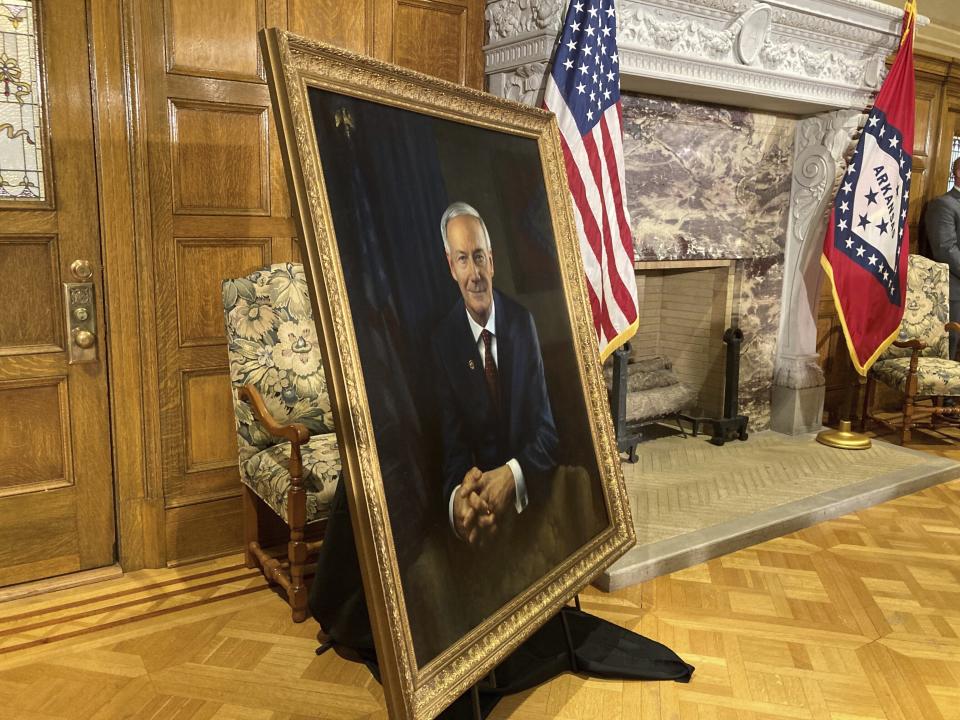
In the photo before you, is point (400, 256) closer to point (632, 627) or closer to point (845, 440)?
point (632, 627)

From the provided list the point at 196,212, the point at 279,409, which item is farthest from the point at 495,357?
the point at 196,212

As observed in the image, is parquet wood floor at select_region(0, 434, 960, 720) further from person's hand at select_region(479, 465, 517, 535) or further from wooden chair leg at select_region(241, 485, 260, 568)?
person's hand at select_region(479, 465, 517, 535)

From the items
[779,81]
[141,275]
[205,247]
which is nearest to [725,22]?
[779,81]

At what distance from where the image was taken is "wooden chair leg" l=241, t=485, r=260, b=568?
9.47 feet

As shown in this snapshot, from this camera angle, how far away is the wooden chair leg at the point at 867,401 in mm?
4867

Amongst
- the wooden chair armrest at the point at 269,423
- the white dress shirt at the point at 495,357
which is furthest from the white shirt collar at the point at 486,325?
the wooden chair armrest at the point at 269,423

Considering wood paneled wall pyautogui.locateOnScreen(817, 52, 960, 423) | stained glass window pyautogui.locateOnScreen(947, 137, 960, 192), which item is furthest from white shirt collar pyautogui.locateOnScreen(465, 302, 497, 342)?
stained glass window pyautogui.locateOnScreen(947, 137, 960, 192)

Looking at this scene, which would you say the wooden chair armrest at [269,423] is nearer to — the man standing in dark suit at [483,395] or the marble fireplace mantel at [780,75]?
the man standing in dark suit at [483,395]

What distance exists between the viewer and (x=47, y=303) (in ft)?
8.70

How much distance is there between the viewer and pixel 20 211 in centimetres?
256

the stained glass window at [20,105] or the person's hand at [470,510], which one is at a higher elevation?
the stained glass window at [20,105]

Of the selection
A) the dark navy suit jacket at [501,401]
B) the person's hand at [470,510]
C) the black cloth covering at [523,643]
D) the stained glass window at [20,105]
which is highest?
the stained glass window at [20,105]

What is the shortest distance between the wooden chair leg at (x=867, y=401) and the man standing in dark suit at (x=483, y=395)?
3594 mm

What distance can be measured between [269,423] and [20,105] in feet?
4.16
